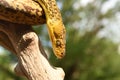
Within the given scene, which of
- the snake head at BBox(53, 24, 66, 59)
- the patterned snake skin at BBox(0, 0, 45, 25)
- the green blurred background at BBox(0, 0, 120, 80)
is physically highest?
the patterned snake skin at BBox(0, 0, 45, 25)

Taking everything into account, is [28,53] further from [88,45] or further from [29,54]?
[88,45]

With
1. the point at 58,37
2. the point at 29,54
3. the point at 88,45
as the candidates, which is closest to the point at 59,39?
the point at 58,37

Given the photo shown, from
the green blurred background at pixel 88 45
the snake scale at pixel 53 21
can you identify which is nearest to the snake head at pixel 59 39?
the snake scale at pixel 53 21

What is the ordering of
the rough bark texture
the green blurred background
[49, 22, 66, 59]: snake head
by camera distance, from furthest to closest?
the green blurred background
[49, 22, 66, 59]: snake head
the rough bark texture

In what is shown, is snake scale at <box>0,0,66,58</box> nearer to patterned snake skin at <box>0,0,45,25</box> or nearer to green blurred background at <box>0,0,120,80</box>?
patterned snake skin at <box>0,0,45,25</box>

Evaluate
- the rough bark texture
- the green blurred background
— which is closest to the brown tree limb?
the rough bark texture

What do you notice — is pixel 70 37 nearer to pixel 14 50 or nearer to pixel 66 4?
pixel 66 4

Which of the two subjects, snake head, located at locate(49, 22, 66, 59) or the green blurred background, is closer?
snake head, located at locate(49, 22, 66, 59)

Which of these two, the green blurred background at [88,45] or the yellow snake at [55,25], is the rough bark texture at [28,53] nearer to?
the yellow snake at [55,25]
